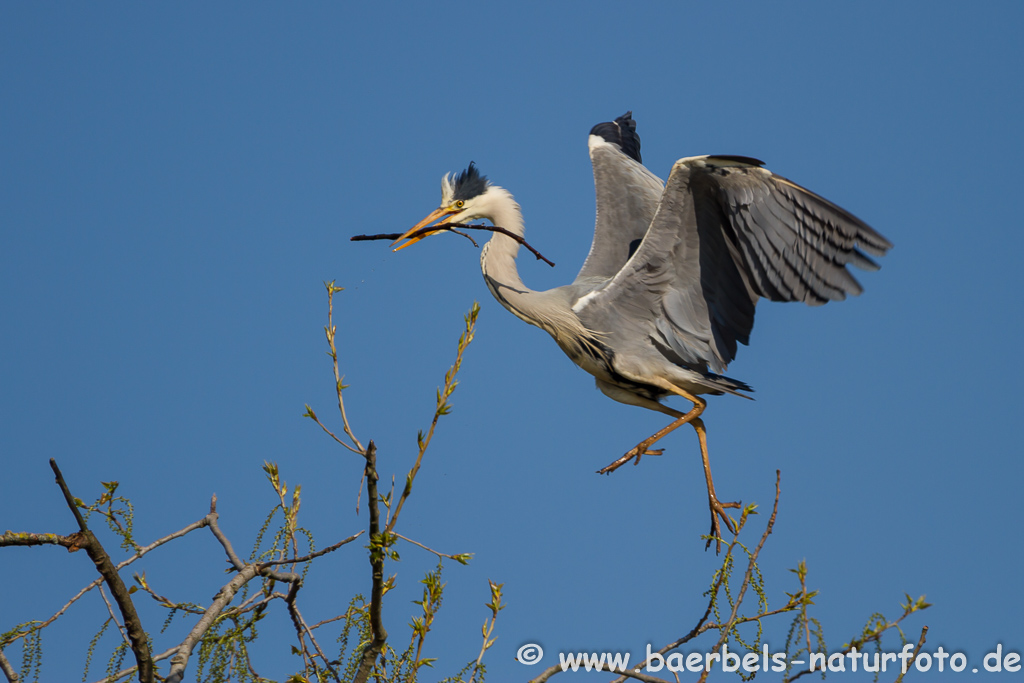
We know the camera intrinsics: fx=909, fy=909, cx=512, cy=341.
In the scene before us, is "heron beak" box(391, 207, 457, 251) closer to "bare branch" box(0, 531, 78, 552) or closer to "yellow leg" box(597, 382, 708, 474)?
"yellow leg" box(597, 382, 708, 474)

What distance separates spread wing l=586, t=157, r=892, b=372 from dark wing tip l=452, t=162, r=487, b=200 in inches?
51.4

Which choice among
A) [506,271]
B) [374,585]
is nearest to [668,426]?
[506,271]

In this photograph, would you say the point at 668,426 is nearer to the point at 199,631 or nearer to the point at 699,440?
the point at 699,440

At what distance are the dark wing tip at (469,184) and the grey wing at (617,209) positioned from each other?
930 mm

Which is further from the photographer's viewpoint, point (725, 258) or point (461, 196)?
point (461, 196)

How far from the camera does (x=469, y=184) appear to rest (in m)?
6.49

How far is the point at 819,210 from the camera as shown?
4754 mm

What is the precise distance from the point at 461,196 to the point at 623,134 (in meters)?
2.24

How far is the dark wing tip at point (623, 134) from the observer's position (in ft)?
25.6

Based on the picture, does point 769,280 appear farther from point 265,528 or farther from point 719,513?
point 265,528

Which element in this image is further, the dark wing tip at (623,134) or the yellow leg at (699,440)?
the dark wing tip at (623,134)

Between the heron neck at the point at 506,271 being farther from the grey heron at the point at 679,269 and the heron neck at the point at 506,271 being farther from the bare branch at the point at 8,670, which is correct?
the bare branch at the point at 8,670

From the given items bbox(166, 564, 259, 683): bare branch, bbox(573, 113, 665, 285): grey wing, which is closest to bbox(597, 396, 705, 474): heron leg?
bbox(573, 113, 665, 285): grey wing

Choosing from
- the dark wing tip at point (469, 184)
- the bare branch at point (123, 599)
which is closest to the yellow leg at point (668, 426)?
the dark wing tip at point (469, 184)
